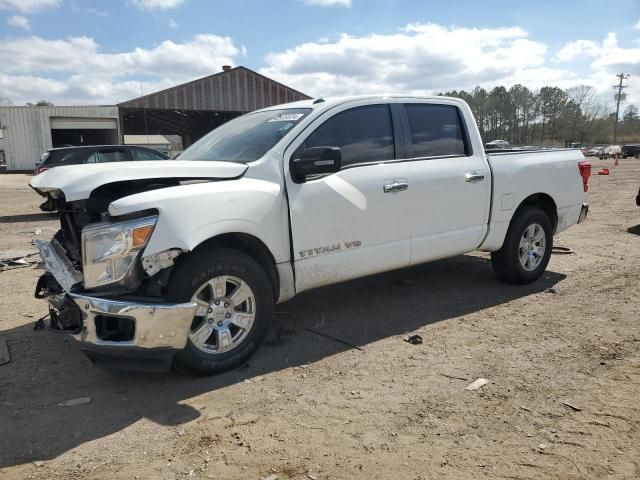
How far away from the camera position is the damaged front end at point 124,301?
332 centimetres

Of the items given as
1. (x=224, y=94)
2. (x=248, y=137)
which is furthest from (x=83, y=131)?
(x=248, y=137)

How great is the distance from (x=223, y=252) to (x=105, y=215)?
822mm

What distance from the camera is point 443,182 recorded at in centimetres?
504

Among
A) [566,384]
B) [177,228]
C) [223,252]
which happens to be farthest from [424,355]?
[177,228]

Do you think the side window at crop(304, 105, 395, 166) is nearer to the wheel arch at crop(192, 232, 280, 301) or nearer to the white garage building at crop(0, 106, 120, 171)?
the wheel arch at crop(192, 232, 280, 301)

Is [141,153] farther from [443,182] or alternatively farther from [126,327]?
[126,327]

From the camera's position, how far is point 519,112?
89.0 metres

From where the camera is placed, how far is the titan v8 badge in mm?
4195

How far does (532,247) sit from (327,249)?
116 inches

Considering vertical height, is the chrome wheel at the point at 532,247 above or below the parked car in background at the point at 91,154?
below

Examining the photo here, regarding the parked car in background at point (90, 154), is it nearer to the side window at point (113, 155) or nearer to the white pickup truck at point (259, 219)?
the side window at point (113, 155)

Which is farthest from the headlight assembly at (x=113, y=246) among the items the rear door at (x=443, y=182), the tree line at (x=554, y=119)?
the tree line at (x=554, y=119)

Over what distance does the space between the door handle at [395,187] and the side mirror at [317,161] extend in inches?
26.5

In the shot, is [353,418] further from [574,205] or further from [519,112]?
[519,112]
